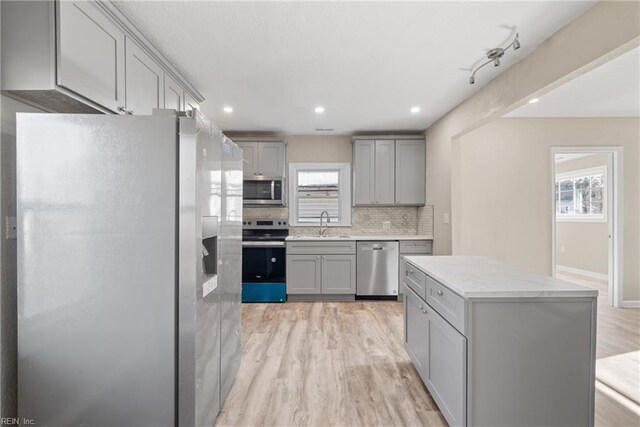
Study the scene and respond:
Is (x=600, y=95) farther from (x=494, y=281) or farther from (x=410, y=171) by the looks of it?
(x=494, y=281)

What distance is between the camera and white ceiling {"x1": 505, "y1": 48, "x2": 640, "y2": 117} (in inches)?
104

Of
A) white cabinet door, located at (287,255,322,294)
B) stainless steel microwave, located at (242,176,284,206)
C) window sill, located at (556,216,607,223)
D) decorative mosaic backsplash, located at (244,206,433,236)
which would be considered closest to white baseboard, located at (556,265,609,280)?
window sill, located at (556,216,607,223)

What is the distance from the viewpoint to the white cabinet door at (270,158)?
4.47m

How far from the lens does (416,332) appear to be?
223 cm

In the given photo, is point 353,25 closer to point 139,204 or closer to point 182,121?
point 182,121

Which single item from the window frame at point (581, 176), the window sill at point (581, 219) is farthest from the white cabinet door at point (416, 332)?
the window sill at point (581, 219)

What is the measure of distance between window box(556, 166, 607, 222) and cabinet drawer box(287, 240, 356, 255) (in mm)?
4970

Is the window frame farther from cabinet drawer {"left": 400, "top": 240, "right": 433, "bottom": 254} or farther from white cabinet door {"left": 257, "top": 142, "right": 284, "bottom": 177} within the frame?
white cabinet door {"left": 257, "top": 142, "right": 284, "bottom": 177}

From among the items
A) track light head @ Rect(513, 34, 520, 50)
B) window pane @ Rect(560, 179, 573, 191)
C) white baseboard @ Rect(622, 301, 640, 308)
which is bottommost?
white baseboard @ Rect(622, 301, 640, 308)

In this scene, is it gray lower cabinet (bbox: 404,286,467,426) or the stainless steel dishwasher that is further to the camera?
the stainless steel dishwasher

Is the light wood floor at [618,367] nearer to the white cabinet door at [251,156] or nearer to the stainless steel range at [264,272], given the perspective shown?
the stainless steel range at [264,272]

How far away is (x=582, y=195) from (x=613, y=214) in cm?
258

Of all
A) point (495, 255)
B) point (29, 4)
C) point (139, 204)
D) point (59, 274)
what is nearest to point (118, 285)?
point (59, 274)

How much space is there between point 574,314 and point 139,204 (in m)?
2.17
